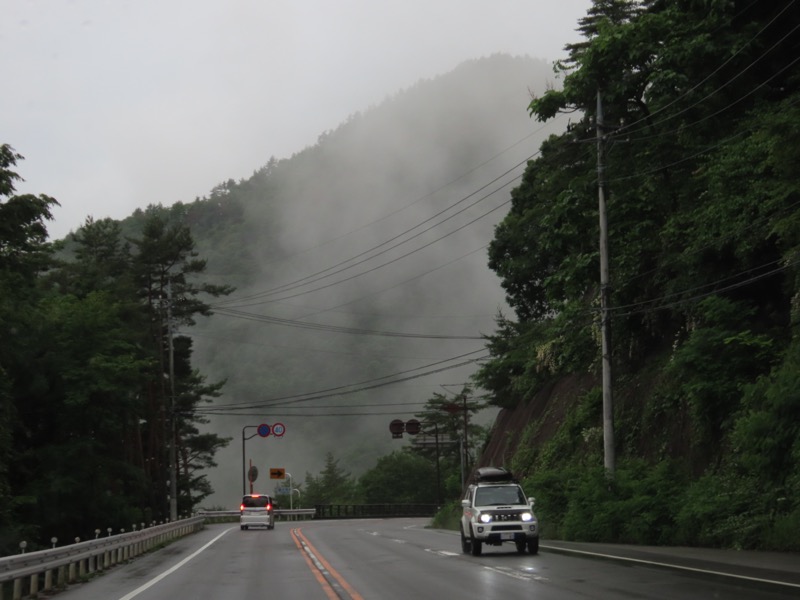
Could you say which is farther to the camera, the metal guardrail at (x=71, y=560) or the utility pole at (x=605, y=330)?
the utility pole at (x=605, y=330)

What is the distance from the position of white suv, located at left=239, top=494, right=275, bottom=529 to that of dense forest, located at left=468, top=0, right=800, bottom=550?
16.8m

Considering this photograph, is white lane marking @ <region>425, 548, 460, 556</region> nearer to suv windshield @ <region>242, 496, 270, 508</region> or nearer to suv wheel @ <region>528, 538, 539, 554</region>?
suv wheel @ <region>528, 538, 539, 554</region>

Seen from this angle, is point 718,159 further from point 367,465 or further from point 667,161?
point 367,465

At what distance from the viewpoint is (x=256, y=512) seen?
5331cm

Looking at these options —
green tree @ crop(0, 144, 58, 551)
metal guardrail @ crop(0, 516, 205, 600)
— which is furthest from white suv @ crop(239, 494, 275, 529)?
metal guardrail @ crop(0, 516, 205, 600)

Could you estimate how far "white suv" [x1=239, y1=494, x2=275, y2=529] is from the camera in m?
53.1

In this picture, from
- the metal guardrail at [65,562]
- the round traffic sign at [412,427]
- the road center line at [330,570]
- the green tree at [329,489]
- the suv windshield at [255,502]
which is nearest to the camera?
the road center line at [330,570]

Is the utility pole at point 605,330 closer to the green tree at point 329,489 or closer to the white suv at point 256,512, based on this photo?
the white suv at point 256,512

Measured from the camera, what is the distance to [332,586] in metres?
17.2

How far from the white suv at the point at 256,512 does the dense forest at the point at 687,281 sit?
16.8 m

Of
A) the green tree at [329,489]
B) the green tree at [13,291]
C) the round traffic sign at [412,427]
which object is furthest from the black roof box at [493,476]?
the green tree at [329,489]

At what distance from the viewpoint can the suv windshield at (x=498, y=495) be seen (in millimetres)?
25203

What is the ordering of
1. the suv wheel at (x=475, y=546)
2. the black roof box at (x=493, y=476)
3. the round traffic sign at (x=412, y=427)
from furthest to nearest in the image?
the round traffic sign at (x=412, y=427) → the black roof box at (x=493, y=476) → the suv wheel at (x=475, y=546)

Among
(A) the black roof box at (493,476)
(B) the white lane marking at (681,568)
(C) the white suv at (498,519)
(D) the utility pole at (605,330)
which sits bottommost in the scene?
(B) the white lane marking at (681,568)
